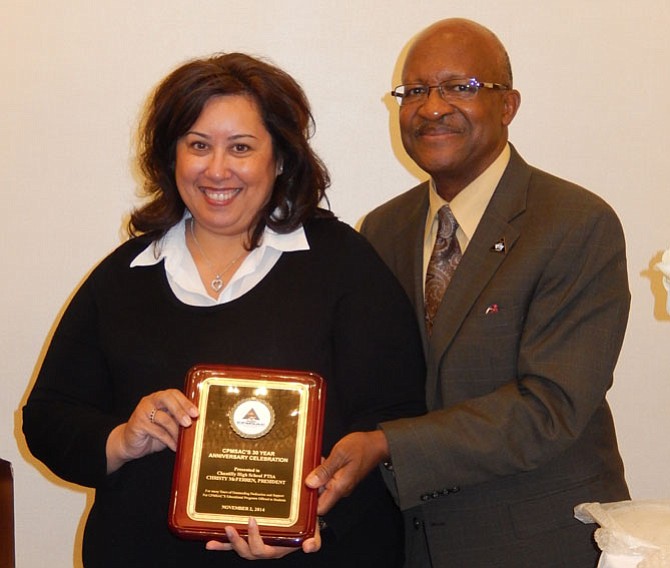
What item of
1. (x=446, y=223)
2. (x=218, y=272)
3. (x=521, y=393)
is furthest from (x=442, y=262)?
(x=218, y=272)

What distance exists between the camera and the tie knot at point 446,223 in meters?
2.37

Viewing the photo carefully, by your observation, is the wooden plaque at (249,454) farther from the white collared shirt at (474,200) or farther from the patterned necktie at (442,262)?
the white collared shirt at (474,200)

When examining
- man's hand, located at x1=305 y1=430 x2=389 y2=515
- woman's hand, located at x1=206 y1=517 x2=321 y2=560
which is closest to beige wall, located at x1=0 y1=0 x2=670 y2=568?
man's hand, located at x1=305 y1=430 x2=389 y2=515

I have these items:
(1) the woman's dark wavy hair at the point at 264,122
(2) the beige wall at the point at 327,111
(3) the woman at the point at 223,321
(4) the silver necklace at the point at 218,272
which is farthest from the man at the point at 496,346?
(2) the beige wall at the point at 327,111

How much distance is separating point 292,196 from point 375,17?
118 cm

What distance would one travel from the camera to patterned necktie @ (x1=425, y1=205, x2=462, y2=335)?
232 cm

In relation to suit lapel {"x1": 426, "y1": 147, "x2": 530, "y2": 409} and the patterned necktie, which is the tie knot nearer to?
the patterned necktie

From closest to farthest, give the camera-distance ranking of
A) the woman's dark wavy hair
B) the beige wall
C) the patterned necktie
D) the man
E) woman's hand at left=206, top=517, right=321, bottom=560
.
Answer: woman's hand at left=206, top=517, right=321, bottom=560
the man
the woman's dark wavy hair
the patterned necktie
the beige wall

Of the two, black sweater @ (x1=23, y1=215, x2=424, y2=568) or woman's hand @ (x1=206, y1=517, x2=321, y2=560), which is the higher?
black sweater @ (x1=23, y1=215, x2=424, y2=568)

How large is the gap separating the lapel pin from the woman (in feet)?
0.76

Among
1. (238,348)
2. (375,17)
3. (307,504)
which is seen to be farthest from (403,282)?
(375,17)

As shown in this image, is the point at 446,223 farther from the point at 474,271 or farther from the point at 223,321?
the point at 223,321

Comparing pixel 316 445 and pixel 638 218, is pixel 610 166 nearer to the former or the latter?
pixel 638 218

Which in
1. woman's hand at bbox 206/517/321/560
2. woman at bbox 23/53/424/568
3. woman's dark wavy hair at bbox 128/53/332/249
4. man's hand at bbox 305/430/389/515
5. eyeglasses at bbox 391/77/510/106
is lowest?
woman's hand at bbox 206/517/321/560
